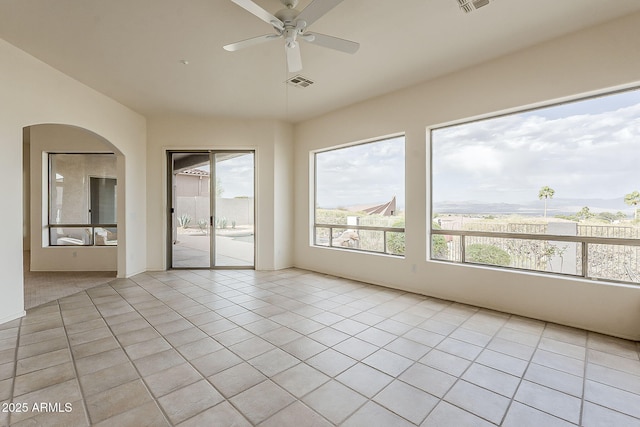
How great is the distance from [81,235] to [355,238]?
553 cm

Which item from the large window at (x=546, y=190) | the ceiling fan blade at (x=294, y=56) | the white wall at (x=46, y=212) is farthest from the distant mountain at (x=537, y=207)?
the white wall at (x=46, y=212)

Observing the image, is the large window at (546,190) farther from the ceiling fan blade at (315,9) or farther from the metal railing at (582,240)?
the ceiling fan blade at (315,9)

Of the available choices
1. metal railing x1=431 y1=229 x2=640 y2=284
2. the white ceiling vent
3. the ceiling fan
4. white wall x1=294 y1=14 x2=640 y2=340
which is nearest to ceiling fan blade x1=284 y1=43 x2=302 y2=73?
the ceiling fan

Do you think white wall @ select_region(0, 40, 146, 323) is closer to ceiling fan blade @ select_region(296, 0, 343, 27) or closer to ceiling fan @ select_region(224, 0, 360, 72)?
ceiling fan @ select_region(224, 0, 360, 72)

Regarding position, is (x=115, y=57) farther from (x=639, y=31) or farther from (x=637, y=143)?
(x=637, y=143)

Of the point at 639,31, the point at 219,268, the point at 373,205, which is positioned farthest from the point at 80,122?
the point at 639,31

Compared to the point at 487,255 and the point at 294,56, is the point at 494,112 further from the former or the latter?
the point at 294,56

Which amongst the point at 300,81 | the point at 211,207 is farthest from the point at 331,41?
the point at 211,207

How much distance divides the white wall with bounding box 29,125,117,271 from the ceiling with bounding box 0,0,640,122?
219 cm

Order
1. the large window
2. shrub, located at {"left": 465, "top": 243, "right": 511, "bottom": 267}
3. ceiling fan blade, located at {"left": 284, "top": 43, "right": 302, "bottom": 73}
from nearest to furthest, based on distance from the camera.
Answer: ceiling fan blade, located at {"left": 284, "top": 43, "right": 302, "bottom": 73}
the large window
shrub, located at {"left": 465, "top": 243, "right": 511, "bottom": 267}

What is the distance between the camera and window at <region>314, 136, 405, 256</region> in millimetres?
4856

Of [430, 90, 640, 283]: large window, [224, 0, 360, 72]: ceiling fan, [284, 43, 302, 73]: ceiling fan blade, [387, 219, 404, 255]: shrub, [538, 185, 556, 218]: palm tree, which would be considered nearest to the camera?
[224, 0, 360, 72]: ceiling fan

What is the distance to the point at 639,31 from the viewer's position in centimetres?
275

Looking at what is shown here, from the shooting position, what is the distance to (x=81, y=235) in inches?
239
